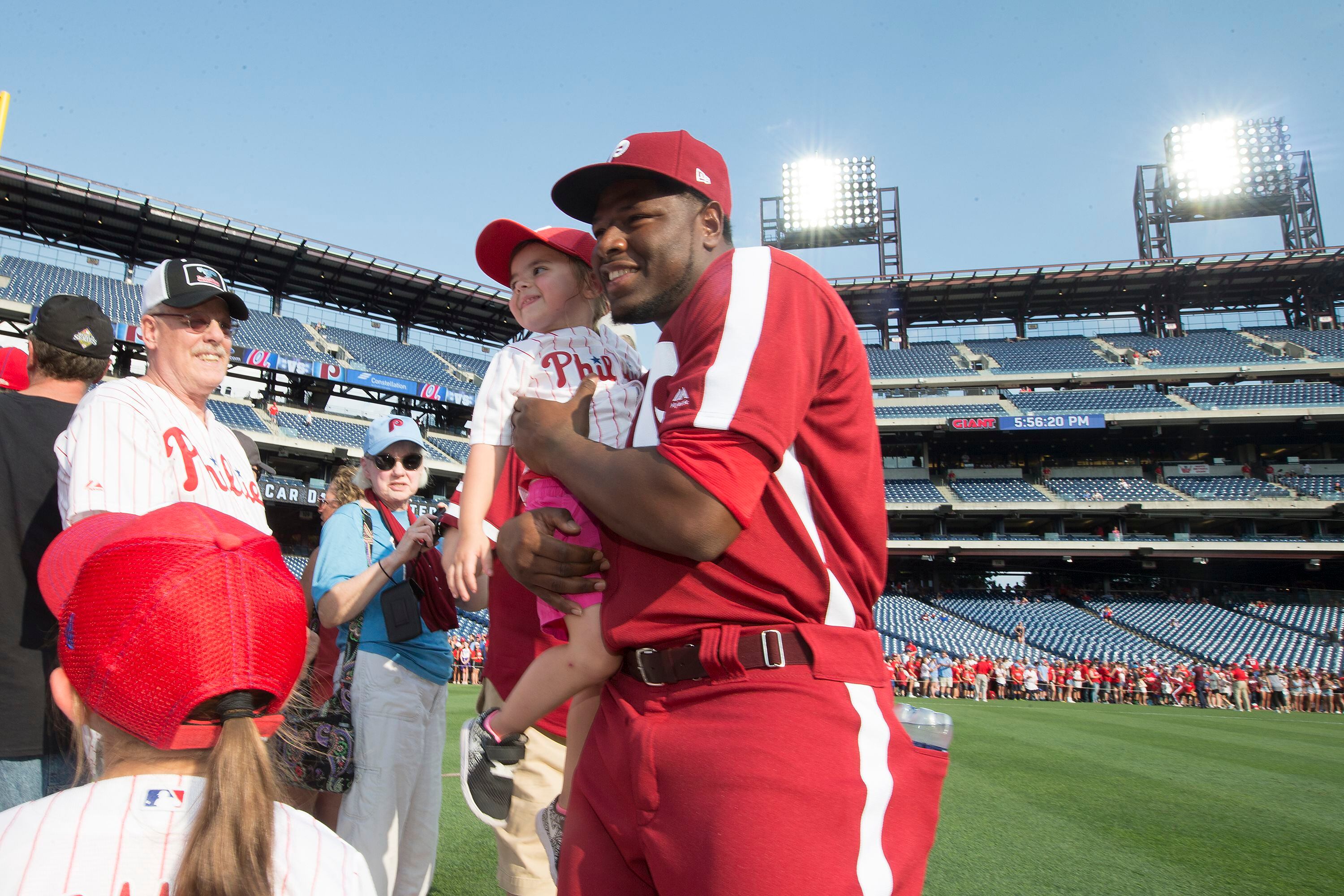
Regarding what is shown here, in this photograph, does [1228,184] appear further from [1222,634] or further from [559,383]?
[559,383]

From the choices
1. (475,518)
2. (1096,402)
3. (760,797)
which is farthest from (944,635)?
(760,797)

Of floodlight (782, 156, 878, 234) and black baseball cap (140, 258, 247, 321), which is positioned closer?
black baseball cap (140, 258, 247, 321)

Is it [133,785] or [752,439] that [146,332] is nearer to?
[133,785]

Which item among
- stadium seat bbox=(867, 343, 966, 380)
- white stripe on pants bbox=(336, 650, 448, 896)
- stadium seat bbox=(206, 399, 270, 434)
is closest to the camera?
white stripe on pants bbox=(336, 650, 448, 896)

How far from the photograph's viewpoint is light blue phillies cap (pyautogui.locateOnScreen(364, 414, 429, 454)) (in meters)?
3.54

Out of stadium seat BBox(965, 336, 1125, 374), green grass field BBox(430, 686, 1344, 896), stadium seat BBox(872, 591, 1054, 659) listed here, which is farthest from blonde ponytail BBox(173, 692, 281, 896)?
stadium seat BBox(965, 336, 1125, 374)

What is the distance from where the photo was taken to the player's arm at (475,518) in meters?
2.07

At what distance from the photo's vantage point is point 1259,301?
130ft

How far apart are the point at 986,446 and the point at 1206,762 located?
100 ft

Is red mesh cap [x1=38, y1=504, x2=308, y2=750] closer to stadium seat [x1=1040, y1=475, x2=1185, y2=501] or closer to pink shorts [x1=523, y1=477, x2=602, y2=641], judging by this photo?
pink shorts [x1=523, y1=477, x2=602, y2=641]

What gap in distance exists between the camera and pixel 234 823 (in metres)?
1.16

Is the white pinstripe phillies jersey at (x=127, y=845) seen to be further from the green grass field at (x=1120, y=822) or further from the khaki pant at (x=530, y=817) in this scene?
the green grass field at (x=1120, y=822)

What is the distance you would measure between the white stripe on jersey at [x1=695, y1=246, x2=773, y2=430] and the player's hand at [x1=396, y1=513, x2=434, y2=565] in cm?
196

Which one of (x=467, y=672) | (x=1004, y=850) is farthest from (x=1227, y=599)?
(x=1004, y=850)
